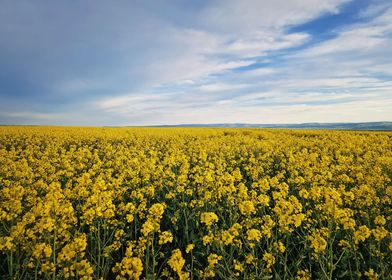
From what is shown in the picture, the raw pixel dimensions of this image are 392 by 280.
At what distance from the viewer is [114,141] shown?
19.3 m

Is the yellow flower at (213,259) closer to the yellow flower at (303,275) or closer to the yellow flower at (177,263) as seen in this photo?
the yellow flower at (177,263)

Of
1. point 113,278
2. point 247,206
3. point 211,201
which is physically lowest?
point 113,278

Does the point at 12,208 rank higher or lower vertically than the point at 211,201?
higher

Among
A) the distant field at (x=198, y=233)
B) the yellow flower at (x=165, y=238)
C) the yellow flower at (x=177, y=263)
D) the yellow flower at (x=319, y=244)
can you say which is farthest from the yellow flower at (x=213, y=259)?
the yellow flower at (x=319, y=244)

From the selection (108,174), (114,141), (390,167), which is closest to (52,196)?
Result: (108,174)

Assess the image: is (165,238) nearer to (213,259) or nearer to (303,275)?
(213,259)

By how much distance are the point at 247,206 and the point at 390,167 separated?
709 centimetres

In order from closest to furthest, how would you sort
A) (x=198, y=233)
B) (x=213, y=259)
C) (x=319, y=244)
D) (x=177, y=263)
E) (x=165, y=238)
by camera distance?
(x=177, y=263) < (x=213, y=259) < (x=319, y=244) < (x=165, y=238) < (x=198, y=233)

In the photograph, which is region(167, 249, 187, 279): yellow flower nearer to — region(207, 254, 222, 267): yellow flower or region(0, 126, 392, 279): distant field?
region(0, 126, 392, 279): distant field

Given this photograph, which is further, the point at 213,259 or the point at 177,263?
the point at 213,259

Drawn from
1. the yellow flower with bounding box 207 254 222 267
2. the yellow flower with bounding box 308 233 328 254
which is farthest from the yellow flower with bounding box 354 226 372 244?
the yellow flower with bounding box 207 254 222 267

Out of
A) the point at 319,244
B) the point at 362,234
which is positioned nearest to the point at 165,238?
the point at 319,244

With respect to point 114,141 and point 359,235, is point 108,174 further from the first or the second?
point 114,141

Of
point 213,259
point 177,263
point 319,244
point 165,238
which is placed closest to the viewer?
point 177,263
